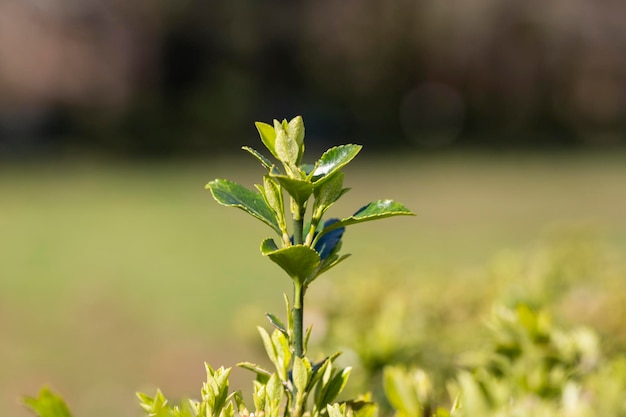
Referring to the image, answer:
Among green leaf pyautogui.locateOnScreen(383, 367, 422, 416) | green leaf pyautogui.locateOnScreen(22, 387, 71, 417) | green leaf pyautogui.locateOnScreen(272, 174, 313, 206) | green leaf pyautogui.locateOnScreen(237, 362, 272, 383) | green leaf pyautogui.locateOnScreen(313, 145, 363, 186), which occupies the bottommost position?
green leaf pyautogui.locateOnScreen(383, 367, 422, 416)

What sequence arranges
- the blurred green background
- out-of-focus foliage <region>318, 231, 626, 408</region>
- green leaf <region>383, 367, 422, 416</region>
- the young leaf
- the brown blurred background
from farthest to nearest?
the brown blurred background, the blurred green background, out-of-focus foliage <region>318, 231, 626, 408</region>, green leaf <region>383, 367, 422, 416</region>, the young leaf

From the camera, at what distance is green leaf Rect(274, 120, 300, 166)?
0.82m

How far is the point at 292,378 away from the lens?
0.89m

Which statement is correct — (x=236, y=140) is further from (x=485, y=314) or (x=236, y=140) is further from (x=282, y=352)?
(x=282, y=352)

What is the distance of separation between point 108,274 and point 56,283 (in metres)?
0.50

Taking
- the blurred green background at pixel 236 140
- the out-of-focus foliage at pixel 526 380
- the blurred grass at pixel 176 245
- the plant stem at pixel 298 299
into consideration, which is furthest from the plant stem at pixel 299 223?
the blurred green background at pixel 236 140

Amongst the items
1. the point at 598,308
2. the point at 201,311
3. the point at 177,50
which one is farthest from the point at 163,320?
the point at 177,50

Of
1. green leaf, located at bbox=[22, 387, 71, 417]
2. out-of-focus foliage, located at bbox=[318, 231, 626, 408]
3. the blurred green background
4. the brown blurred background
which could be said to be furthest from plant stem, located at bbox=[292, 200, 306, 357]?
the brown blurred background

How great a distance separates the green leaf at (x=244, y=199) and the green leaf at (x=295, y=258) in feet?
0.14

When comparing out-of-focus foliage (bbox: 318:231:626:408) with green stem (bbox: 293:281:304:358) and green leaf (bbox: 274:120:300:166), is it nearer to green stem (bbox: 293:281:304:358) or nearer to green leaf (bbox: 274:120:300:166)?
green stem (bbox: 293:281:304:358)

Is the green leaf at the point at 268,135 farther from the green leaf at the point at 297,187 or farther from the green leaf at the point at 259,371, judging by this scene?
the green leaf at the point at 259,371

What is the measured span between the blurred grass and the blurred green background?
3 cm

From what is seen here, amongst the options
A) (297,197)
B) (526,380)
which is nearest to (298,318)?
(297,197)

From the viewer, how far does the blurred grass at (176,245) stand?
16.1 feet
